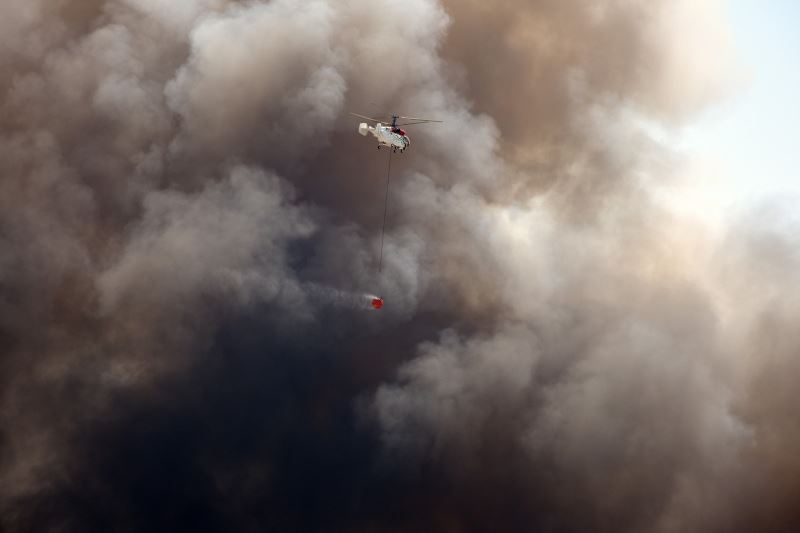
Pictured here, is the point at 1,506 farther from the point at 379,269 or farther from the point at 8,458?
the point at 379,269

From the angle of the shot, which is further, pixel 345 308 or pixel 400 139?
pixel 345 308

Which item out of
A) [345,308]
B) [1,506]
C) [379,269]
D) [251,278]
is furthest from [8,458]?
[379,269]

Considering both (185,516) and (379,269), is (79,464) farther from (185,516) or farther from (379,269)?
(379,269)

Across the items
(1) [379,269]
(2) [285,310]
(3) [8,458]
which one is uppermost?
(1) [379,269]

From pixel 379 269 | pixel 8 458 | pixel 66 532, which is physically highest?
pixel 379 269

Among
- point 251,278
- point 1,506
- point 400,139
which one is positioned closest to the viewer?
point 400,139

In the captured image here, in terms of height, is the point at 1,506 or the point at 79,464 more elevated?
the point at 79,464

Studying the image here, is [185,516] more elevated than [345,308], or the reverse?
[345,308]

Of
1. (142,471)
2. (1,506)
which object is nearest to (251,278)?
(142,471)

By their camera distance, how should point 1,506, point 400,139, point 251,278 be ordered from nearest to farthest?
point 400,139, point 1,506, point 251,278

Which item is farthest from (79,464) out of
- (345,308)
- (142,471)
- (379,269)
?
(379,269)
